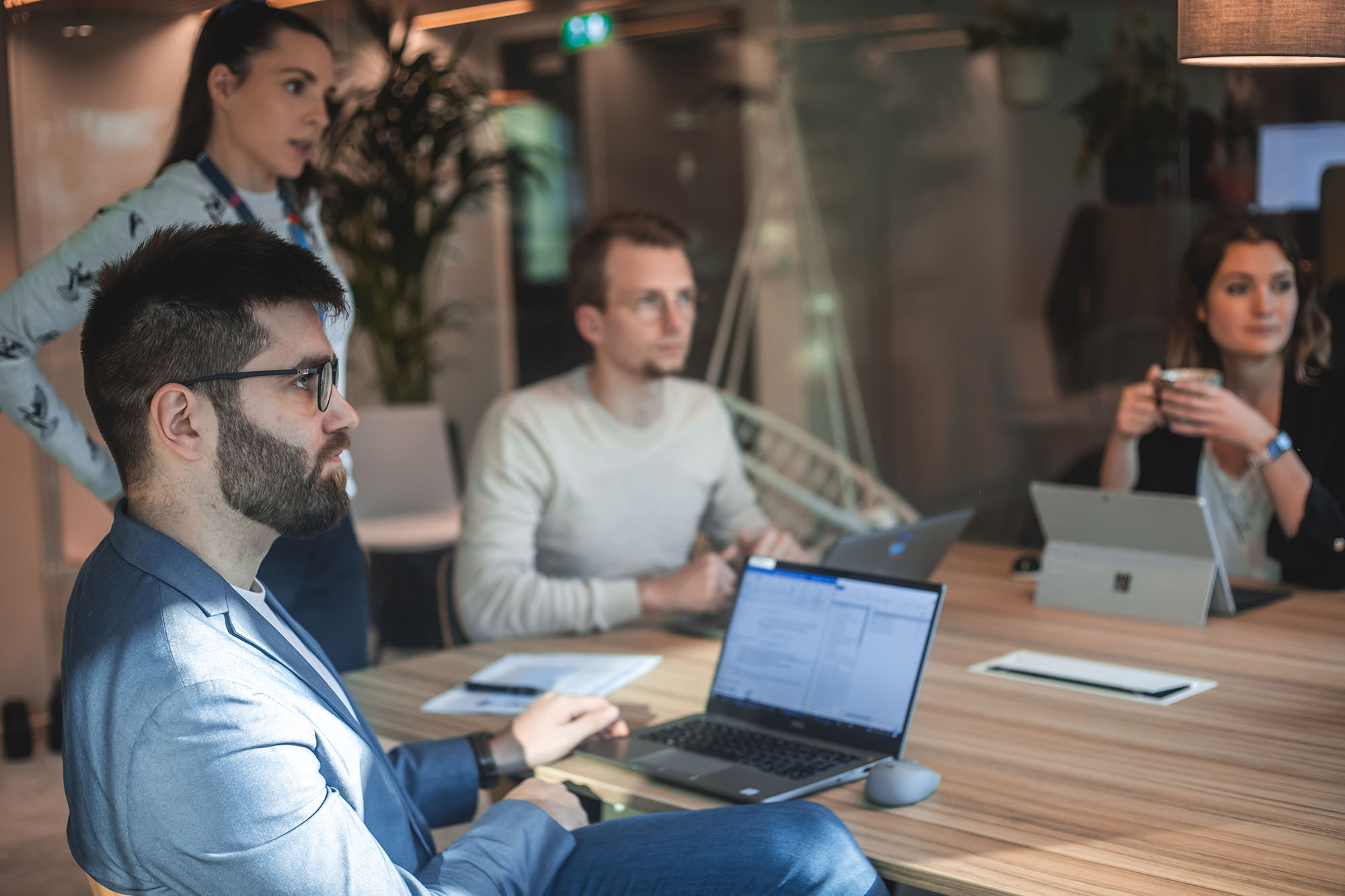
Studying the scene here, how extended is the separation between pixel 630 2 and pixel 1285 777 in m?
4.73

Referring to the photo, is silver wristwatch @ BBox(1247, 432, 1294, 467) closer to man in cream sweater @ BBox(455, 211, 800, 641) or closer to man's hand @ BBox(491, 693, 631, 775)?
man in cream sweater @ BBox(455, 211, 800, 641)

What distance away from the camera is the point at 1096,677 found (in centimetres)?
193

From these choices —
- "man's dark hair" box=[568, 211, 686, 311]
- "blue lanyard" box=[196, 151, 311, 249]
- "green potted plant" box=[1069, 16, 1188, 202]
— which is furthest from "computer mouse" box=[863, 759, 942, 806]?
"green potted plant" box=[1069, 16, 1188, 202]

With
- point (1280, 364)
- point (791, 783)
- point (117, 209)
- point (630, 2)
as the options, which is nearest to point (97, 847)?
point (791, 783)

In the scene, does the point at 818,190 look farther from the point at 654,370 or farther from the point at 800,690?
the point at 800,690

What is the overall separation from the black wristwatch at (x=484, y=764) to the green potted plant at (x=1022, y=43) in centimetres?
344

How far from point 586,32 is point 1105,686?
4506mm

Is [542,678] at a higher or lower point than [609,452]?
lower

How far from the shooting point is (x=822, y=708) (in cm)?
170

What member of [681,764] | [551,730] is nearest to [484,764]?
[551,730]

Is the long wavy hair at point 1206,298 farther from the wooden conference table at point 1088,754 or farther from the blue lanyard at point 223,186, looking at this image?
the blue lanyard at point 223,186

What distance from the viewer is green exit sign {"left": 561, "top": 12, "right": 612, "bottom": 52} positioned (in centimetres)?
569

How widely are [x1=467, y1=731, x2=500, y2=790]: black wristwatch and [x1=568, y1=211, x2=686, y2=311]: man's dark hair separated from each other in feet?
3.97

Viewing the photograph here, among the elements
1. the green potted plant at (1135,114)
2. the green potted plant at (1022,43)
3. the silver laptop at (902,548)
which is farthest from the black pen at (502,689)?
the green potted plant at (1022,43)
